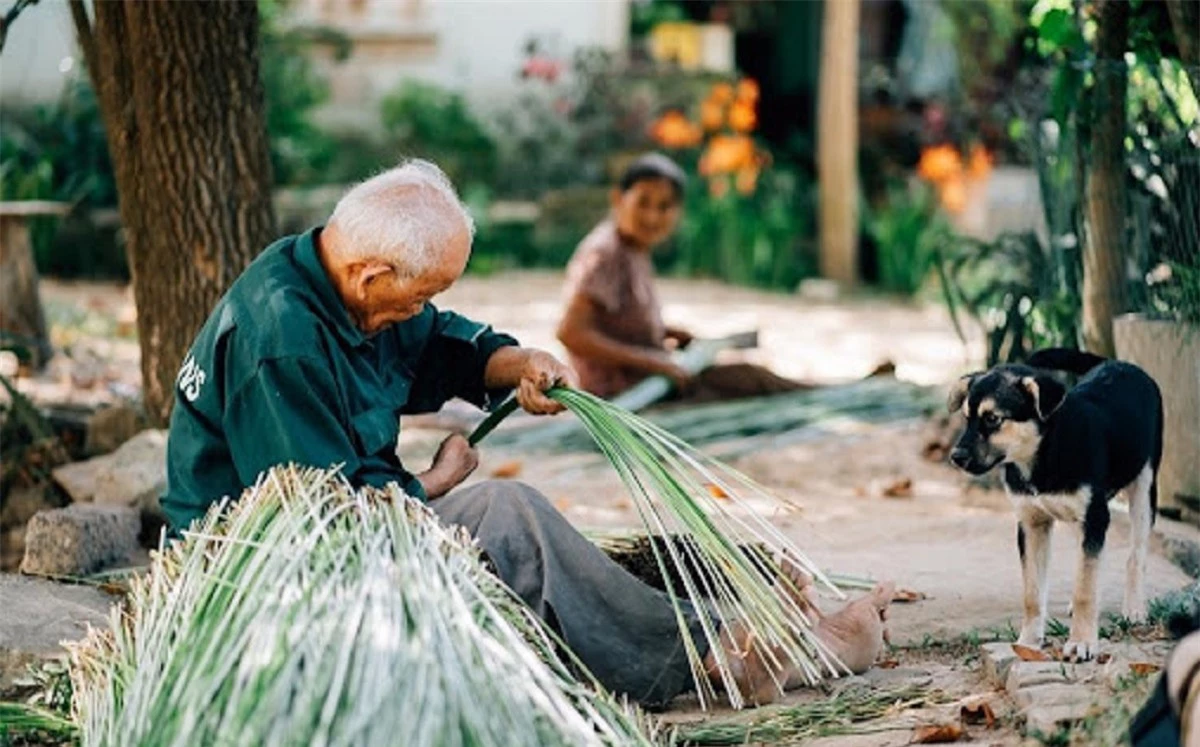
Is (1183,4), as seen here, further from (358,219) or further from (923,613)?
(358,219)

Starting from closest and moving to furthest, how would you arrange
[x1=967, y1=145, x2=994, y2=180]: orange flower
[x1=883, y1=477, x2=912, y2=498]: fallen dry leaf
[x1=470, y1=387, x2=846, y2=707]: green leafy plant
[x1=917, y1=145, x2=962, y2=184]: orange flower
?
[x1=470, y1=387, x2=846, y2=707]: green leafy plant, [x1=883, y1=477, x2=912, y2=498]: fallen dry leaf, [x1=917, y1=145, x2=962, y2=184]: orange flower, [x1=967, y1=145, x2=994, y2=180]: orange flower

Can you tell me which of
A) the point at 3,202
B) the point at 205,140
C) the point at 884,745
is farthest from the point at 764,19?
the point at 884,745

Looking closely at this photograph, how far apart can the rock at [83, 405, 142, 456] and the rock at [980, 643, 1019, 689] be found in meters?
3.76

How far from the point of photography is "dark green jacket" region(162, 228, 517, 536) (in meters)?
4.27

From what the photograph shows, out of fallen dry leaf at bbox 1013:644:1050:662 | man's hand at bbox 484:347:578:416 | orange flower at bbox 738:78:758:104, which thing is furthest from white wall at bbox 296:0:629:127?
fallen dry leaf at bbox 1013:644:1050:662

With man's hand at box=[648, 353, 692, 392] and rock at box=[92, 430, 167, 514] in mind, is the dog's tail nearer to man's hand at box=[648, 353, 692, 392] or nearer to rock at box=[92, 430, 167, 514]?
rock at box=[92, 430, 167, 514]

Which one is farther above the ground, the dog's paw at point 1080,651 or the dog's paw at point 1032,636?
the dog's paw at point 1080,651

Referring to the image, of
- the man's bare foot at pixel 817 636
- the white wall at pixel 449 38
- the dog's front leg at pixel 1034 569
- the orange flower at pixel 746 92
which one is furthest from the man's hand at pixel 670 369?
the white wall at pixel 449 38

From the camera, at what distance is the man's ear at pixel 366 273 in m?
4.43

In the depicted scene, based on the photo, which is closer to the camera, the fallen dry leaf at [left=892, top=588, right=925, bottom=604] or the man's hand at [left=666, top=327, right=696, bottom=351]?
the fallen dry leaf at [left=892, top=588, right=925, bottom=604]

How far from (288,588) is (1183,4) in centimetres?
368

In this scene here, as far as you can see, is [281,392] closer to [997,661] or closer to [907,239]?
[997,661]

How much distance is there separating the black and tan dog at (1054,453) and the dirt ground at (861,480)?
0.26m

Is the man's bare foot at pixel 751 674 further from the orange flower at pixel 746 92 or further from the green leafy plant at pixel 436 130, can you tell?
the green leafy plant at pixel 436 130
